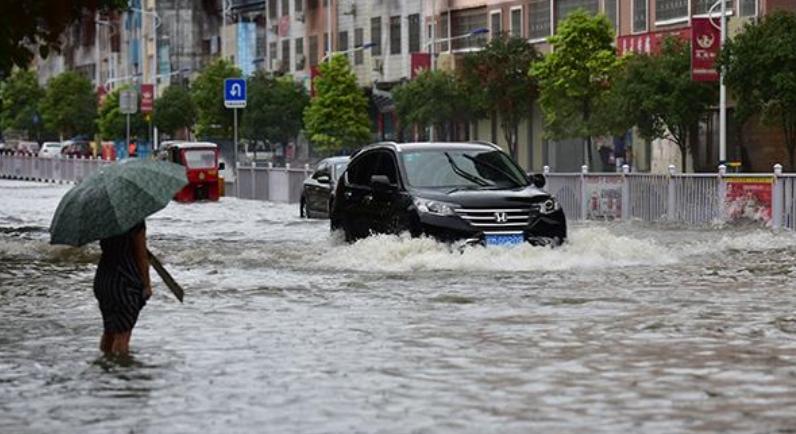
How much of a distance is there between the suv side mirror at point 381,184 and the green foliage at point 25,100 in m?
114

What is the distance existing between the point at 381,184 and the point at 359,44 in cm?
6415

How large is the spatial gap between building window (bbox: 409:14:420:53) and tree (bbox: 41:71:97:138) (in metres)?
50.1

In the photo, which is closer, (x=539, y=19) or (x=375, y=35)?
(x=539, y=19)

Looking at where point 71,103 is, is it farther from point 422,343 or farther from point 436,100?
point 422,343

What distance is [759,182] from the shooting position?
34.0 m

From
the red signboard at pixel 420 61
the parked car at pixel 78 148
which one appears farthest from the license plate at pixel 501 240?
the parked car at pixel 78 148

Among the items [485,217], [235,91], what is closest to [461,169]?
[485,217]

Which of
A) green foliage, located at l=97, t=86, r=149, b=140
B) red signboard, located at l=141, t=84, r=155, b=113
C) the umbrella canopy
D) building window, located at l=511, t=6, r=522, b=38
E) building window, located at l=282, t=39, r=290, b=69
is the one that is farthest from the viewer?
green foliage, located at l=97, t=86, r=149, b=140

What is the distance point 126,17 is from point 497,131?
208 ft

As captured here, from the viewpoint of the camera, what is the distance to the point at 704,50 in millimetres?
49750

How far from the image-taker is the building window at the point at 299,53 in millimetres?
95294

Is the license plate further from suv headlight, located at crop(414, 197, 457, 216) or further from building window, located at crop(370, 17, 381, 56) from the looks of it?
building window, located at crop(370, 17, 381, 56)

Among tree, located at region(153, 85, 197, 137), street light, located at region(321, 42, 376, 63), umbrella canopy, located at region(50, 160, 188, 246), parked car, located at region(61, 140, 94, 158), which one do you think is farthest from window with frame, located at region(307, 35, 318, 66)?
umbrella canopy, located at region(50, 160, 188, 246)

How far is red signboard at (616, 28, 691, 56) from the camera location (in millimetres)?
57594
